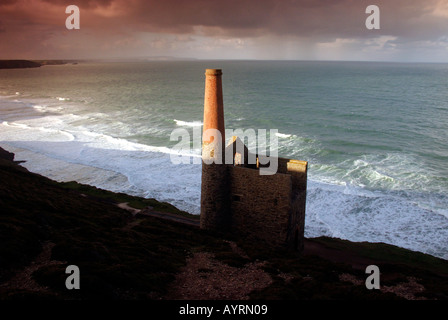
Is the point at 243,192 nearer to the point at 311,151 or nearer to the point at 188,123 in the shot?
the point at 311,151

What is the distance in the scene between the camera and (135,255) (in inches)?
552

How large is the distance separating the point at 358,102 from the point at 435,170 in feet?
155

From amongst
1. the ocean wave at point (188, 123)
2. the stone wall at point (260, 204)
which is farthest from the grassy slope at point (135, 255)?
the ocean wave at point (188, 123)

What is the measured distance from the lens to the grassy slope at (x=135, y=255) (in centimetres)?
1111

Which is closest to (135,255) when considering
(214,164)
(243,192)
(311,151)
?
(214,164)

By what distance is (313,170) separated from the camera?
111ft

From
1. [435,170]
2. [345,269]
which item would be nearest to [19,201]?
[345,269]

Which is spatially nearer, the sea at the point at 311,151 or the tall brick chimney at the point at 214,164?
the tall brick chimney at the point at 214,164

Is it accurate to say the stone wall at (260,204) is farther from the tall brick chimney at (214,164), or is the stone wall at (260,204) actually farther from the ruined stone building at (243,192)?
the tall brick chimney at (214,164)

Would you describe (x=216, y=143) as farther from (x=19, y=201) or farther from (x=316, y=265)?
(x=19, y=201)

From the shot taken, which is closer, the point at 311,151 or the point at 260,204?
the point at 260,204

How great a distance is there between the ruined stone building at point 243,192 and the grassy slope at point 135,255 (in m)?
0.93

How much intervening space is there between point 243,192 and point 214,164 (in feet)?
6.39

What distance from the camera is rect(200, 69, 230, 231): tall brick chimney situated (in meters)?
15.6
